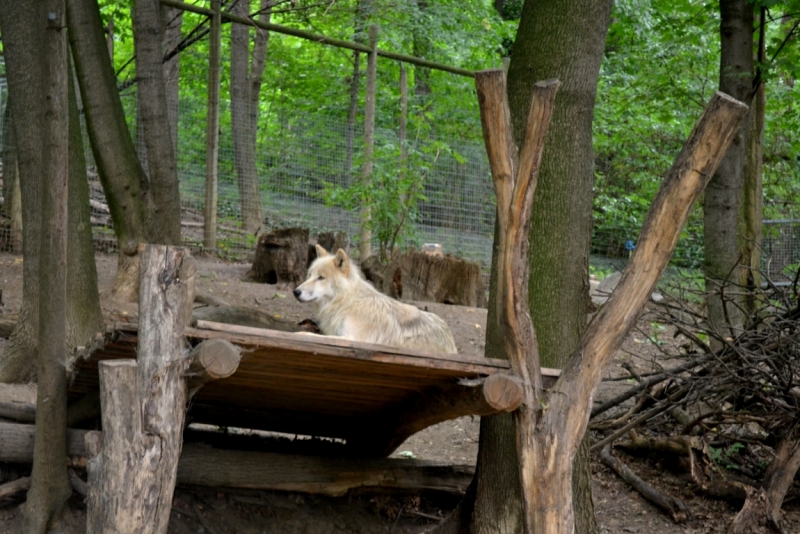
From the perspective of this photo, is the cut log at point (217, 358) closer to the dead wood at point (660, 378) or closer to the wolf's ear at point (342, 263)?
the wolf's ear at point (342, 263)

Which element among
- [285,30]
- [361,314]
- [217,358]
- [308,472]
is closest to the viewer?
[217,358]

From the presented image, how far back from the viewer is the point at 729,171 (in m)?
7.94

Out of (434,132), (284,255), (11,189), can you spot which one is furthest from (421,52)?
(11,189)

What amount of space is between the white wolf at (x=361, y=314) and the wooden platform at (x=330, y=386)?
0.58 meters

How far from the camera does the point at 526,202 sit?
4.36m

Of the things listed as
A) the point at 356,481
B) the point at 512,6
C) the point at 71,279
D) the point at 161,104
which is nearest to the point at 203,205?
the point at 161,104

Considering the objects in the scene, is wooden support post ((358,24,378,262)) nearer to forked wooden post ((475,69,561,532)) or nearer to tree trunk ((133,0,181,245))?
tree trunk ((133,0,181,245))

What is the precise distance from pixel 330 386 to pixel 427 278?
6.66m

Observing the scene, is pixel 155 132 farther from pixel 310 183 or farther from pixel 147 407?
pixel 147 407

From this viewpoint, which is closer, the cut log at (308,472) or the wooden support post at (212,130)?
the cut log at (308,472)

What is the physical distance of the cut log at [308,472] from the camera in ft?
20.2

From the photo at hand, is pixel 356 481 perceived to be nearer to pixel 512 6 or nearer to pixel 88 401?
pixel 88 401

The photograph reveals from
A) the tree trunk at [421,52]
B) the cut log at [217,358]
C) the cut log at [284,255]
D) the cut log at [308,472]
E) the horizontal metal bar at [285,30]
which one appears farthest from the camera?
the tree trunk at [421,52]

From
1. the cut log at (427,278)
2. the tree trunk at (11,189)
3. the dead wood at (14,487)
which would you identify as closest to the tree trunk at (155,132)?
the cut log at (427,278)
